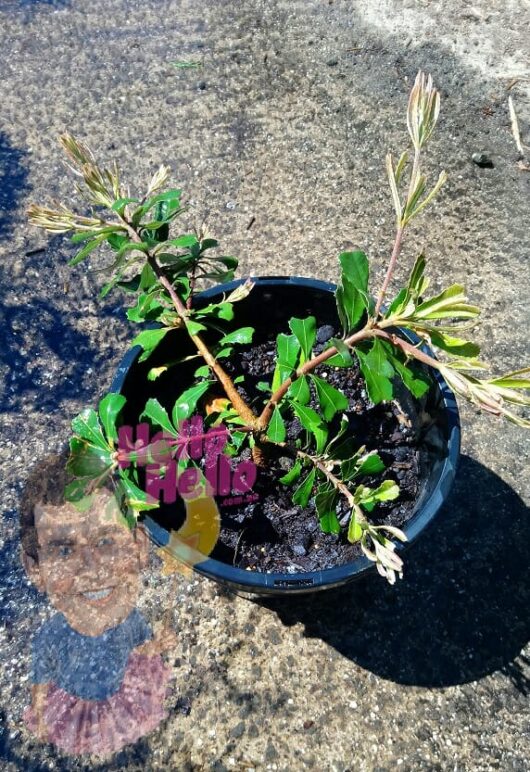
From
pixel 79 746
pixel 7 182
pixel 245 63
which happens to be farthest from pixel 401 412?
pixel 245 63

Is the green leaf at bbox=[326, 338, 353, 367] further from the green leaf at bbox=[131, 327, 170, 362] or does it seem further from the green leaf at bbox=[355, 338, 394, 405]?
the green leaf at bbox=[131, 327, 170, 362]

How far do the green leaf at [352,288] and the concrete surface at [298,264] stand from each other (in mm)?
867

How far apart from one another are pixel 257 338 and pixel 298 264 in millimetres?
669

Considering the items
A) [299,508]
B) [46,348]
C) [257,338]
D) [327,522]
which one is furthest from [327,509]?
[46,348]

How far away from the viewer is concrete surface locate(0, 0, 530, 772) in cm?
147

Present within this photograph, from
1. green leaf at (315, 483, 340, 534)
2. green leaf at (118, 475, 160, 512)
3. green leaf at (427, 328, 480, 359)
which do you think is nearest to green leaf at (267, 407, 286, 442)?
green leaf at (315, 483, 340, 534)

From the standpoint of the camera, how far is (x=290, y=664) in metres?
1.53

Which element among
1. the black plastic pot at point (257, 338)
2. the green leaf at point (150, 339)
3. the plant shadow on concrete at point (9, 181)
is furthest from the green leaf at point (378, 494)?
the plant shadow on concrete at point (9, 181)

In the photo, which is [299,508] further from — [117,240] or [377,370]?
[117,240]

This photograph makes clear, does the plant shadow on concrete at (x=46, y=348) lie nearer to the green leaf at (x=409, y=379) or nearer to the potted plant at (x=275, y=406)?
the potted plant at (x=275, y=406)

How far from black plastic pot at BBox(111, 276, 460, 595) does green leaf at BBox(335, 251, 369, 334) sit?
0.36 meters

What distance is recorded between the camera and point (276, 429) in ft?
3.80

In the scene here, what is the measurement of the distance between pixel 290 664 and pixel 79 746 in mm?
496

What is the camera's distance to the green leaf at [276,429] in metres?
1.16
